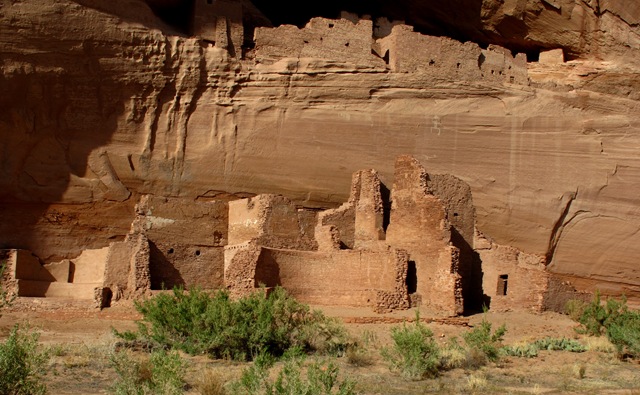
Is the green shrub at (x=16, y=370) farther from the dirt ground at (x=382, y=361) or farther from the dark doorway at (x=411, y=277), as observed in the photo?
the dark doorway at (x=411, y=277)

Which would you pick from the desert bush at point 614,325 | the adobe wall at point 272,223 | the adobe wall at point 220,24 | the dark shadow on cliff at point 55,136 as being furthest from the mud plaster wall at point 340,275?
the adobe wall at point 220,24

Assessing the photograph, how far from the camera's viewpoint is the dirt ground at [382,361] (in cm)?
1216

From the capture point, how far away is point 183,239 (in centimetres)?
1988

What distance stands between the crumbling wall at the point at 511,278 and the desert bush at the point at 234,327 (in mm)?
5841

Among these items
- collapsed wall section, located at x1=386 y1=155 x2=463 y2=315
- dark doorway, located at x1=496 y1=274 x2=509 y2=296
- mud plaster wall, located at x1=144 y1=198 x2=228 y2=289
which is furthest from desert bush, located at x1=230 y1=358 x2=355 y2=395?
dark doorway, located at x1=496 y1=274 x2=509 y2=296

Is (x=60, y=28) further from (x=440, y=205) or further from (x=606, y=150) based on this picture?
(x=606, y=150)

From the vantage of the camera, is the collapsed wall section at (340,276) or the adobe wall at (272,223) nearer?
the collapsed wall section at (340,276)

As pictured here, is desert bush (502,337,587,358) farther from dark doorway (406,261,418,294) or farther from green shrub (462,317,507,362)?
dark doorway (406,261,418,294)

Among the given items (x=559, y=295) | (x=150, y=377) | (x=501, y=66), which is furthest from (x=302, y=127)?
(x=150, y=377)

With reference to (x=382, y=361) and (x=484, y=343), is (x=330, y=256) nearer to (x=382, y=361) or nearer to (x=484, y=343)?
(x=382, y=361)

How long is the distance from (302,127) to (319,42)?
6.45 feet

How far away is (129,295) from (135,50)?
5.12 meters

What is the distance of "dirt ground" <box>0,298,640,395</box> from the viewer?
12156mm

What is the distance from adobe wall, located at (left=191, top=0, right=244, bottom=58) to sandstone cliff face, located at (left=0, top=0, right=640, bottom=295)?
0.25m
